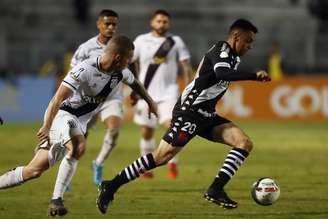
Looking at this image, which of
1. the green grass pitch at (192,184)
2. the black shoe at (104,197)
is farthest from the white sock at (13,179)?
the black shoe at (104,197)

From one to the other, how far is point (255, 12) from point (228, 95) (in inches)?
362

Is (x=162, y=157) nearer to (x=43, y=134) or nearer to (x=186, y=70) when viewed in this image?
(x=43, y=134)

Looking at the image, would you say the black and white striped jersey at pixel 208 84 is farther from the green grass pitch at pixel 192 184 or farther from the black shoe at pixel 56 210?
the black shoe at pixel 56 210

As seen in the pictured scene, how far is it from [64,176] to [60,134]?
44 cm

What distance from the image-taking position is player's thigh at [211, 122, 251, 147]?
10.1 meters

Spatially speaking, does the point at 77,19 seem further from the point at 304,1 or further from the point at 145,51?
the point at 145,51

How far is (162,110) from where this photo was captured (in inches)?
579

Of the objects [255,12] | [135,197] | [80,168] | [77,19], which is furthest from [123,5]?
[135,197]

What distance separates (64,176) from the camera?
375 inches

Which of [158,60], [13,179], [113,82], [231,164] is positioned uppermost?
[158,60]

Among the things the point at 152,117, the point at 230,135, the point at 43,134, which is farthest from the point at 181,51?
the point at 43,134

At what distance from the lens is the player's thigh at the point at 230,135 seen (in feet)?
33.2

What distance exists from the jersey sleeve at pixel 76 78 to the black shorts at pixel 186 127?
1.19 meters

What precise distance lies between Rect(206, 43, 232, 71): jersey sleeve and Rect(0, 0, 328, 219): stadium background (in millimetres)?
1624
